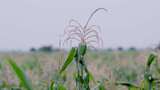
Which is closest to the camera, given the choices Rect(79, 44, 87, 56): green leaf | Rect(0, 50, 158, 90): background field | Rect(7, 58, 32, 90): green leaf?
Rect(7, 58, 32, 90): green leaf

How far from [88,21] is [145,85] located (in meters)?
0.41

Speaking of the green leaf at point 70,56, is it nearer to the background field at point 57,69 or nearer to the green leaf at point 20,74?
the background field at point 57,69

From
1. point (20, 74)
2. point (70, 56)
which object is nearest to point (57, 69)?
point (70, 56)

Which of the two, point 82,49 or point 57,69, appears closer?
point 82,49

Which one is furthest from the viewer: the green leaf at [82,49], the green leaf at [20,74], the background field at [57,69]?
the background field at [57,69]

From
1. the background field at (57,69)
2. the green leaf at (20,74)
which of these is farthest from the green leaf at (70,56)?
the green leaf at (20,74)

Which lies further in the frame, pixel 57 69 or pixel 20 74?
pixel 57 69

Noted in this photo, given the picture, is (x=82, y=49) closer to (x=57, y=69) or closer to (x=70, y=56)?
(x=70, y=56)

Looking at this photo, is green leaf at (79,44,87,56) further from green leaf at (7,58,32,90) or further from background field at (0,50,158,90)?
green leaf at (7,58,32,90)

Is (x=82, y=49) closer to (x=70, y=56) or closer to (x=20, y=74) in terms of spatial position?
(x=70, y=56)

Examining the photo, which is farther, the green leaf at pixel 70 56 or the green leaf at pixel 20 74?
the green leaf at pixel 70 56

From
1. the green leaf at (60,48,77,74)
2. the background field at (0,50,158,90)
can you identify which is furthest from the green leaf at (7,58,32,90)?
the green leaf at (60,48,77,74)

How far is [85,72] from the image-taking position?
72.5 inches

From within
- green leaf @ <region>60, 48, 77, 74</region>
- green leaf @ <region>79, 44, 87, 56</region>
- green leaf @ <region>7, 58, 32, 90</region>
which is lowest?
green leaf @ <region>7, 58, 32, 90</region>
